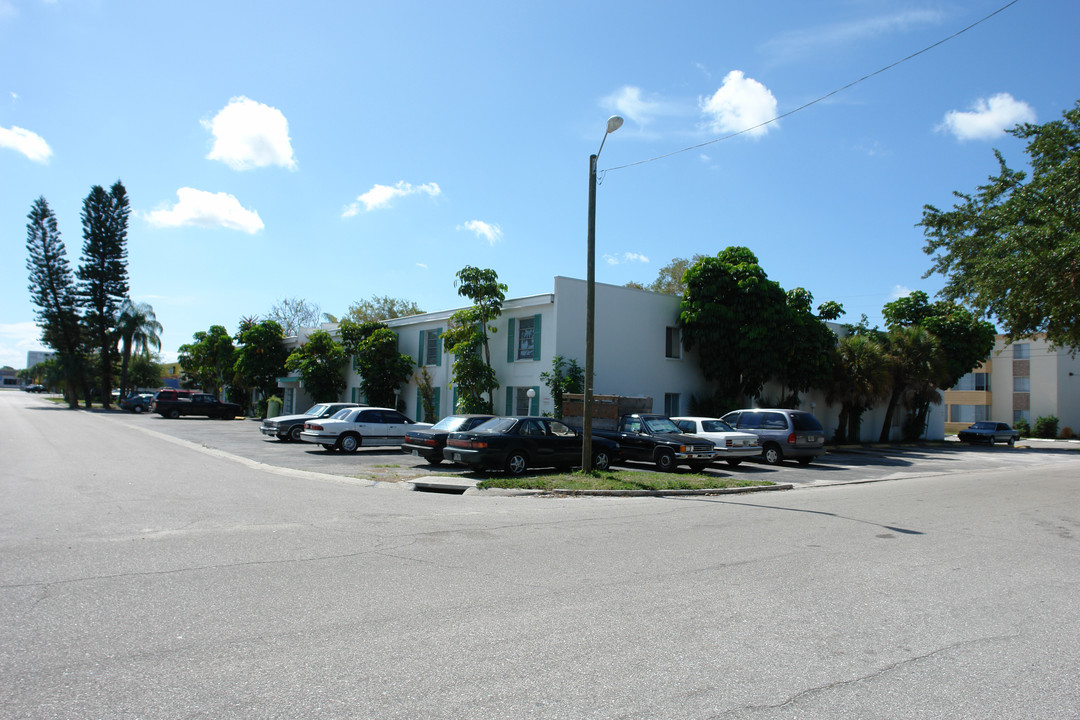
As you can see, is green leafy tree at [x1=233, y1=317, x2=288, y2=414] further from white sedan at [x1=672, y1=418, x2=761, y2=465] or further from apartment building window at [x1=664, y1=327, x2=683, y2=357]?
white sedan at [x1=672, y1=418, x2=761, y2=465]

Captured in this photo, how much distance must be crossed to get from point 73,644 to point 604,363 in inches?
869

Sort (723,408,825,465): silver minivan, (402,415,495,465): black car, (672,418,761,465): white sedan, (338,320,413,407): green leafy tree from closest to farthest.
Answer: (402,415,495,465): black car, (672,418,761,465): white sedan, (723,408,825,465): silver minivan, (338,320,413,407): green leafy tree

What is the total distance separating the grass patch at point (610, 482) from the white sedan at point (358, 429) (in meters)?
7.87

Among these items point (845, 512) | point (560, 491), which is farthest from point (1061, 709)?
point (560, 491)

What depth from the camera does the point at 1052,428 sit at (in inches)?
2024

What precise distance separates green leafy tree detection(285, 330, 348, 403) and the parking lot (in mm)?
5439

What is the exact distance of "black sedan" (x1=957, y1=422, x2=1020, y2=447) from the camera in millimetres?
40031

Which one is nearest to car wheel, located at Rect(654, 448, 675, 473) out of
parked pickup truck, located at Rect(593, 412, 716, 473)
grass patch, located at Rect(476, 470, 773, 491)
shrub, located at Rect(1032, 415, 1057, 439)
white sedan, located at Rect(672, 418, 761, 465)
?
parked pickup truck, located at Rect(593, 412, 716, 473)

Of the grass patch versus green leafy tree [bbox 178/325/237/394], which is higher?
green leafy tree [bbox 178/325/237/394]

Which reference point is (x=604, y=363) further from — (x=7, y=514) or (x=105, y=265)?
(x=105, y=265)

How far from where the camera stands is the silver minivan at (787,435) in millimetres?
21719

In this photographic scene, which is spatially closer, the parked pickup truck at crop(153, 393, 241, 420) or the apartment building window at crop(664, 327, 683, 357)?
the apartment building window at crop(664, 327, 683, 357)

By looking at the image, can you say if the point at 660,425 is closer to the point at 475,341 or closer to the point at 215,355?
the point at 475,341

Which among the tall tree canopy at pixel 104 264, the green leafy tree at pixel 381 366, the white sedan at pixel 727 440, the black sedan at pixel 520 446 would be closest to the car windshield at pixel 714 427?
the white sedan at pixel 727 440
